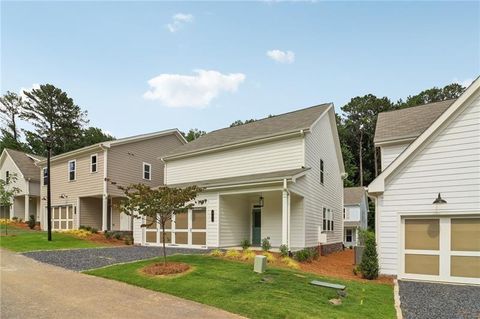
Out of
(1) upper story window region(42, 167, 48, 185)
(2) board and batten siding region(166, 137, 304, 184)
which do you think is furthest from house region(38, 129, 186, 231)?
(2) board and batten siding region(166, 137, 304, 184)

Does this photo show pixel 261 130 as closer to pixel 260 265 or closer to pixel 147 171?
pixel 260 265

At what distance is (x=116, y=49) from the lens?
1769 centimetres

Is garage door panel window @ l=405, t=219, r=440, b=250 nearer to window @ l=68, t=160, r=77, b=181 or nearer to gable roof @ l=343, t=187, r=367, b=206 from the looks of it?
window @ l=68, t=160, r=77, b=181

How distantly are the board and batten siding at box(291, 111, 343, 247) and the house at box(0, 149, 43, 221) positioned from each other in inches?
1057

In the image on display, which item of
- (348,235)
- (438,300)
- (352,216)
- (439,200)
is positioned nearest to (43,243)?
(438,300)

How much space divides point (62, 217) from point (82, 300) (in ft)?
72.9

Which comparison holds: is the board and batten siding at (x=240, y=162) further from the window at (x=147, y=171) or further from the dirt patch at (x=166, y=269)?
the dirt patch at (x=166, y=269)

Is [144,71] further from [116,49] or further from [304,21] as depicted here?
[304,21]

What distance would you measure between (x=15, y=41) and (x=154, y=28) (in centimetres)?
549

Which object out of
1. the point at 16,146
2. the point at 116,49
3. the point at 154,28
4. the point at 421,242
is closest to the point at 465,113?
the point at 421,242

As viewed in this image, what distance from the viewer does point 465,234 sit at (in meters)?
10.9

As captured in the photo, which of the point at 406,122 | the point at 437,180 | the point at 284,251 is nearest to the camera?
the point at 437,180

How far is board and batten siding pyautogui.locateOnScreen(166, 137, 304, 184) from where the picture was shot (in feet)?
56.4

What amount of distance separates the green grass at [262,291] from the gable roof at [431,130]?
3370 millimetres
